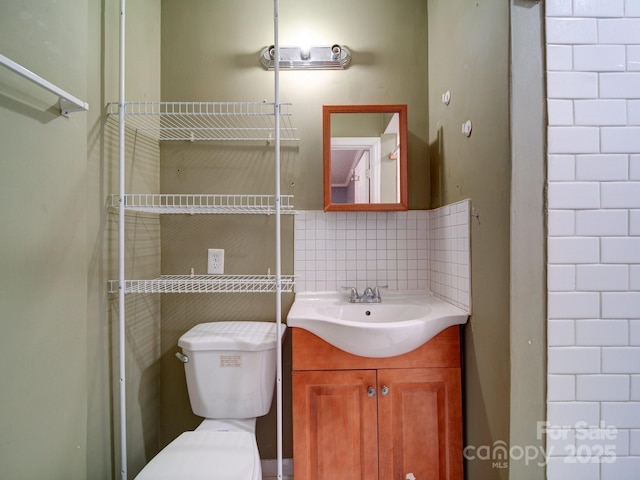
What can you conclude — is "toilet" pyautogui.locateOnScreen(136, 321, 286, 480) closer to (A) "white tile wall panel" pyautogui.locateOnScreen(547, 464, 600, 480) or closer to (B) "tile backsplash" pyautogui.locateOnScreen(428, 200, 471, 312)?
(B) "tile backsplash" pyautogui.locateOnScreen(428, 200, 471, 312)

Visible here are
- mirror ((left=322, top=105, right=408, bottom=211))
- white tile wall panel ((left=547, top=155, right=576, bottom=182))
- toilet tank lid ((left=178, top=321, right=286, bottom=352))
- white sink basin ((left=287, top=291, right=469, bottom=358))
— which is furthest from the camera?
mirror ((left=322, top=105, right=408, bottom=211))

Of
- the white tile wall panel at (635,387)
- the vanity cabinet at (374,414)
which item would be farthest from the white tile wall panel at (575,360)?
the vanity cabinet at (374,414)

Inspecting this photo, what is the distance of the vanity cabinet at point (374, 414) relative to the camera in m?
1.07

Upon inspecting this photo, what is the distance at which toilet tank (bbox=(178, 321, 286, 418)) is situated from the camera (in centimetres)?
117

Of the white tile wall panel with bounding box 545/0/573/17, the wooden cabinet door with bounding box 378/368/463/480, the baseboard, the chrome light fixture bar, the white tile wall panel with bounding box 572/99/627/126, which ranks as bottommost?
the baseboard

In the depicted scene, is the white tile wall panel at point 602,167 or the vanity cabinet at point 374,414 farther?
the vanity cabinet at point 374,414

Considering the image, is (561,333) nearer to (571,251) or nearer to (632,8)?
(571,251)

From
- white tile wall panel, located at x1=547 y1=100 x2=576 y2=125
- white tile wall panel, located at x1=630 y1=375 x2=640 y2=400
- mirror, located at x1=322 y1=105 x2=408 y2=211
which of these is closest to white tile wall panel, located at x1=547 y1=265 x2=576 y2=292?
white tile wall panel, located at x1=630 y1=375 x2=640 y2=400

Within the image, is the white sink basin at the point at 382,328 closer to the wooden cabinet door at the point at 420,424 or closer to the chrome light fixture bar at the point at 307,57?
the wooden cabinet door at the point at 420,424

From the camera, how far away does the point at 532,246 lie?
830 millimetres

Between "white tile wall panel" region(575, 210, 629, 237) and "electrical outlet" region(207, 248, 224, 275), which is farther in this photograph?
"electrical outlet" region(207, 248, 224, 275)

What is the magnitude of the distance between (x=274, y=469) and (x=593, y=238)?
1.64 m

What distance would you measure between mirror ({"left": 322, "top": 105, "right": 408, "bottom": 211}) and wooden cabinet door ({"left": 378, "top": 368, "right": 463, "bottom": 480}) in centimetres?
75

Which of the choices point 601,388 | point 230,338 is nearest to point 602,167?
point 601,388
